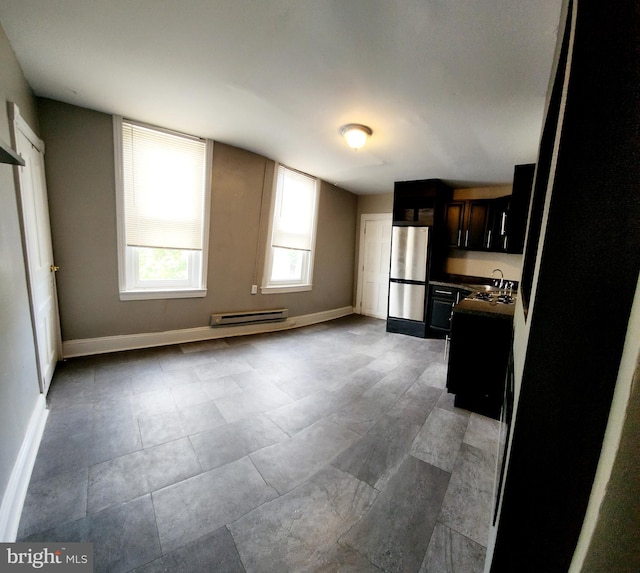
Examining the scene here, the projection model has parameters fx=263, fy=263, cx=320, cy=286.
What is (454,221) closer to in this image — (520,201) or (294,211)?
(520,201)

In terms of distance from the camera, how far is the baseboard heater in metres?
3.66

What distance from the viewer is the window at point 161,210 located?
2846 millimetres

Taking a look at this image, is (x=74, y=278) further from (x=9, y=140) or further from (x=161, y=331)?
(x=9, y=140)

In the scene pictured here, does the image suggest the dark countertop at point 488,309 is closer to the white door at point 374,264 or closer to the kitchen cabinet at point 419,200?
the kitchen cabinet at point 419,200

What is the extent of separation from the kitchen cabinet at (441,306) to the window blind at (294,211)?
228 centimetres

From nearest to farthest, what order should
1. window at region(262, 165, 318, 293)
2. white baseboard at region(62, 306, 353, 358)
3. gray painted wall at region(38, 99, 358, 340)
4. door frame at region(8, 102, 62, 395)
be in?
door frame at region(8, 102, 62, 395) < gray painted wall at region(38, 99, 358, 340) < white baseboard at region(62, 306, 353, 358) < window at region(262, 165, 318, 293)

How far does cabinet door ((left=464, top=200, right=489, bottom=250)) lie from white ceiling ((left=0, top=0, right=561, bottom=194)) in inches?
49.9

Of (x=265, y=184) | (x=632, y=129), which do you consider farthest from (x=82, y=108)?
(x=632, y=129)

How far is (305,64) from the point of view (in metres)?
1.81

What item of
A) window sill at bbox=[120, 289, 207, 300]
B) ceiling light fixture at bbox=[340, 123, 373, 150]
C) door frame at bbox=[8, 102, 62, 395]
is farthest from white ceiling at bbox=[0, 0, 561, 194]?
window sill at bbox=[120, 289, 207, 300]

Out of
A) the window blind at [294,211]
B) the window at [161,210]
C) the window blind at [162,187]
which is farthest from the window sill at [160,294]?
the window blind at [294,211]

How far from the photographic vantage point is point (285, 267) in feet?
14.9

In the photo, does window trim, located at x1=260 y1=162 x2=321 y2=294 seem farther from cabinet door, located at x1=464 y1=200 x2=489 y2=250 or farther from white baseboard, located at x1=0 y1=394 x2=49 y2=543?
white baseboard, located at x1=0 y1=394 x2=49 y2=543

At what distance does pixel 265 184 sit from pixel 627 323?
3951 millimetres
